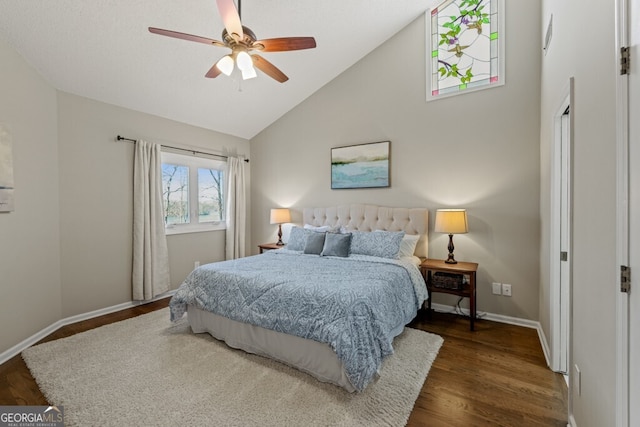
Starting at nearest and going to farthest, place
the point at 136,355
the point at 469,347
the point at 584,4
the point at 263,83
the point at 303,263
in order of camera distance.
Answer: the point at 584,4, the point at 136,355, the point at 469,347, the point at 303,263, the point at 263,83

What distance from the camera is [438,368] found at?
2314mm

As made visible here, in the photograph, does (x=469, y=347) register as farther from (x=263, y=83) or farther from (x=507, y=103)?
(x=263, y=83)

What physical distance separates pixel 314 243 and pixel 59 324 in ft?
9.64

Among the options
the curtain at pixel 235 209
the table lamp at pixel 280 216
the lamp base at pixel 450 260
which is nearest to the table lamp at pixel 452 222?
the lamp base at pixel 450 260

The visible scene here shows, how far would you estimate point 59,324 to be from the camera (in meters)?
3.15

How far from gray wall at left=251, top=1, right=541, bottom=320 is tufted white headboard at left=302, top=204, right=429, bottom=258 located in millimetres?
143

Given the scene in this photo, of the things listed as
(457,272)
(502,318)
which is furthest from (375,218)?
(502,318)

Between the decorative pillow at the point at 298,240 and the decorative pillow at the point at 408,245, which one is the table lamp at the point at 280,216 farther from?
the decorative pillow at the point at 408,245

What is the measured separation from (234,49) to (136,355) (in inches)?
107

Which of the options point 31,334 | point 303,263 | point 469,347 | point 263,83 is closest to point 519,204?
point 469,347

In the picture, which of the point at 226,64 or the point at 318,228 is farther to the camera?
the point at 318,228

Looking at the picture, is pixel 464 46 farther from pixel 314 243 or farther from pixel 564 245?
pixel 314 243

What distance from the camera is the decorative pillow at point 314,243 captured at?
3.62 meters

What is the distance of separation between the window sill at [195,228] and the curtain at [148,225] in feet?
0.85
